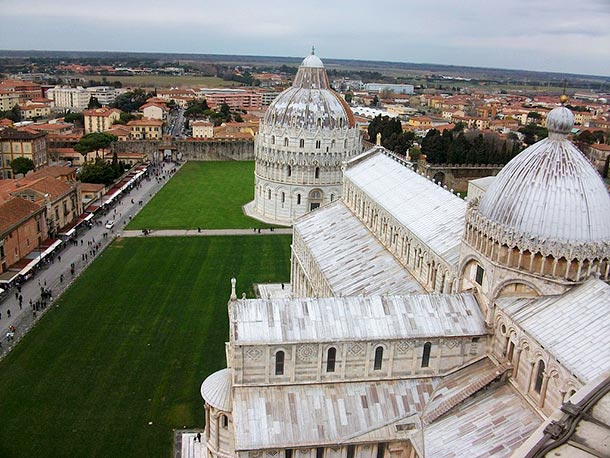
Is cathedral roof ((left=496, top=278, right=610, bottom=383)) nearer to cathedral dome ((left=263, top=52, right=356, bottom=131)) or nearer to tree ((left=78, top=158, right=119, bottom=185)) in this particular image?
cathedral dome ((left=263, top=52, right=356, bottom=131))

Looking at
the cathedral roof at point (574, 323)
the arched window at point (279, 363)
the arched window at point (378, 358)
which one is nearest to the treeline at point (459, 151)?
the cathedral roof at point (574, 323)

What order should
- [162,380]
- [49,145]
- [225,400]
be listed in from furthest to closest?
[49,145] < [162,380] < [225,400]

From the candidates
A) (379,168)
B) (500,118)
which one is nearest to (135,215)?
(379,168)

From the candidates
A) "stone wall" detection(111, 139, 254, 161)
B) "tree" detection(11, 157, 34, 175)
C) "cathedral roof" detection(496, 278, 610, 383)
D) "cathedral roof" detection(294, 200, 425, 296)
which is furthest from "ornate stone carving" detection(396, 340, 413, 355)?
"stone wall" detection(111, 139, 254, 161)

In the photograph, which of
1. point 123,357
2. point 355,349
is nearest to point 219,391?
point 355,349

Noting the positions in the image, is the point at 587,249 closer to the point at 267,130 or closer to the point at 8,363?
the point at 8,363
